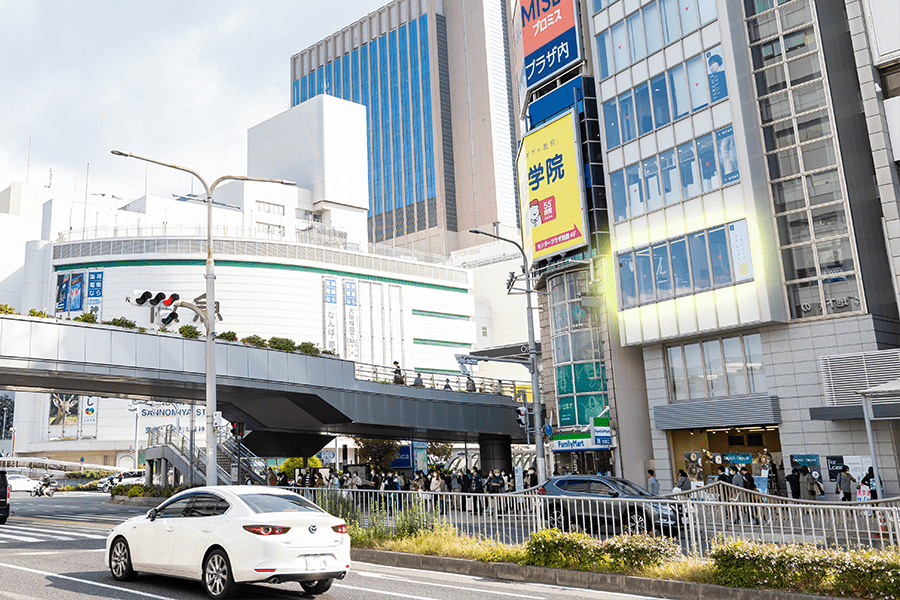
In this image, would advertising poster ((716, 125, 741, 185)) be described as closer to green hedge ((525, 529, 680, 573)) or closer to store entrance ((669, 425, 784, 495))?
store entrance ((669, 425, 784, 495))

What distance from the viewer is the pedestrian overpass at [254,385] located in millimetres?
25531

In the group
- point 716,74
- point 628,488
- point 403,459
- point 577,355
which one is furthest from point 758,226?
point 403,459

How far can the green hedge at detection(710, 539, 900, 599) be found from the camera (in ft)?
28.6

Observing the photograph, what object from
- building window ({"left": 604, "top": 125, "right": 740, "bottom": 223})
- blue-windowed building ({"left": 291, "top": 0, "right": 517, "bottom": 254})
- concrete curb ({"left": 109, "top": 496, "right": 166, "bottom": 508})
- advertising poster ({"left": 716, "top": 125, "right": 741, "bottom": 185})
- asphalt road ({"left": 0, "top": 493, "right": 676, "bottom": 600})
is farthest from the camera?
blue-windowed building ({"left": 291, "top": 0, "right": 517, "bottom": 254})

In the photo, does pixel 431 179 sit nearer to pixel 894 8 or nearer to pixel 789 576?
pixel 894 8

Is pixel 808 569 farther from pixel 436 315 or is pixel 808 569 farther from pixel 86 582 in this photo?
pixel 436 315

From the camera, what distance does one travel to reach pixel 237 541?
9.65 metres

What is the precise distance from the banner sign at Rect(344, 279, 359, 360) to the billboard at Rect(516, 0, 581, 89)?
4933cm

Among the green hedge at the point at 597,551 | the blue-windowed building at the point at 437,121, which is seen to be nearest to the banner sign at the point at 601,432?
the green hedge at the point at 597,551

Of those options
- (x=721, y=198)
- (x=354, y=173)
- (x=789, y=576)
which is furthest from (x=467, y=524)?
(x=354, y=173)

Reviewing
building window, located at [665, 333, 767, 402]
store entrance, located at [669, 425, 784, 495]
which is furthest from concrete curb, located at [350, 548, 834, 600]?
building window, located at [665, 333, 767, 402]

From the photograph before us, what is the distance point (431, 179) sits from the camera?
445ft

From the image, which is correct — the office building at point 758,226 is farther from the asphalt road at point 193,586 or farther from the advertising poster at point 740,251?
the asphalt road at point 193,586

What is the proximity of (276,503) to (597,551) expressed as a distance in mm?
4840
